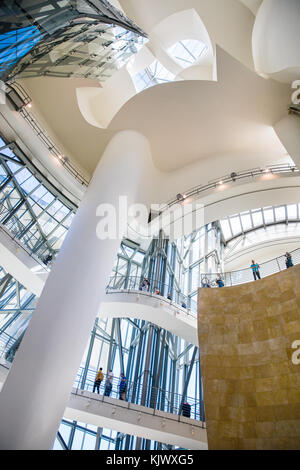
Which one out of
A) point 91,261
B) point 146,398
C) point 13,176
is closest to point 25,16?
point 91,261

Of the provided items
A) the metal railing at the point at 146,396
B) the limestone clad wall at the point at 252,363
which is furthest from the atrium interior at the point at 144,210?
the metal railing at the point at 146,396

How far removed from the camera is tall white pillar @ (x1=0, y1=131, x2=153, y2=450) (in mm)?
8430

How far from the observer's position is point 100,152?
1931 centimetres

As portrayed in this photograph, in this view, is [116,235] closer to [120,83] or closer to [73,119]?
[73,119]

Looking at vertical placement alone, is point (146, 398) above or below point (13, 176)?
below

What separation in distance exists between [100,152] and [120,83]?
5868mm

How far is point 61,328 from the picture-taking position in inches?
404

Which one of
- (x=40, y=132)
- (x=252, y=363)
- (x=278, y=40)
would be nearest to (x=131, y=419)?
(x=252, y=363)

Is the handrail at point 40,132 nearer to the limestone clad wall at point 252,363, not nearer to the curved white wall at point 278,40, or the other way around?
the limestone clad wall at point 252,363

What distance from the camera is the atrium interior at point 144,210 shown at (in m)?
9.23

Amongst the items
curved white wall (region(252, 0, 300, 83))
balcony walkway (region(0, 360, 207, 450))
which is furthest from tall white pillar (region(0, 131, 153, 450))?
curved white wall (region(252, 0, 300, 83))

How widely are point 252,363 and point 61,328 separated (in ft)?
20.8

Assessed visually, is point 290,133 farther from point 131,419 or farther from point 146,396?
point 146,396

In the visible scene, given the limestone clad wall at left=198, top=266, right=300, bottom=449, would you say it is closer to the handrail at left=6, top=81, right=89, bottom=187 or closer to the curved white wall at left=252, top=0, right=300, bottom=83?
the curved white wall at left=252, top=0, right=300, bottom=83
